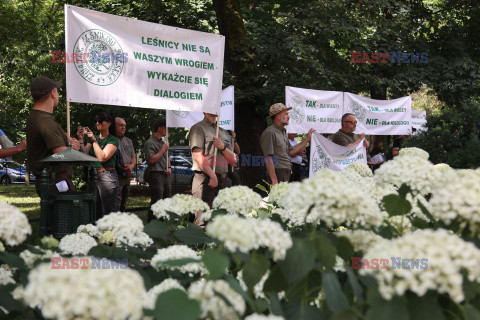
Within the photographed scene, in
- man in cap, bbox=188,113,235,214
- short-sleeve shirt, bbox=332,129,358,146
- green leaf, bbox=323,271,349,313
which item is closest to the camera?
green leaf, bbox=323,271,349,313

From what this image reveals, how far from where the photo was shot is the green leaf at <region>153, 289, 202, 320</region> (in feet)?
3.86

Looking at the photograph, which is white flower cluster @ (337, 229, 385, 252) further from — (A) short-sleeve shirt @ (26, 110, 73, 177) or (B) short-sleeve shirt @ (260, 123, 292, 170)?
(B) short-sleeve shirt @ (260, 123, 292, 170)

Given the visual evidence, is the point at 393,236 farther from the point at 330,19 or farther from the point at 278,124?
the point at 330,19

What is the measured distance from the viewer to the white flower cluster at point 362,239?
1.57 metres

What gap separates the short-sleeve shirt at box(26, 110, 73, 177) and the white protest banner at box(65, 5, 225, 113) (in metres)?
0.64

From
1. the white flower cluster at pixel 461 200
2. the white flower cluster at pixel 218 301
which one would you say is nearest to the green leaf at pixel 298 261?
the white flower cluster at pixel 218 301

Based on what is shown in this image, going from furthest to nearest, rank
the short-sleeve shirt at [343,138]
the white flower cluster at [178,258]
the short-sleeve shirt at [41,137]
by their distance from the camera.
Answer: the short-sleeve shirt at [343,138] < the short-sleeve shirt at [41,137] < the white flower cluster at [178,258]


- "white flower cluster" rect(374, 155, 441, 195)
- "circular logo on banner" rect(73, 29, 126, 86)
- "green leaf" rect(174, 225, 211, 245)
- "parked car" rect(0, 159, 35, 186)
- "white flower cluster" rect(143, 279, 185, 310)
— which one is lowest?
"parked car" rect(0, 159, 35, 186)

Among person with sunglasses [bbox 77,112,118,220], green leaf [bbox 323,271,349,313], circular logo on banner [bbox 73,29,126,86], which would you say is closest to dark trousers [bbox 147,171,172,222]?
person with sunglasses [bbox 77,112,118,220]

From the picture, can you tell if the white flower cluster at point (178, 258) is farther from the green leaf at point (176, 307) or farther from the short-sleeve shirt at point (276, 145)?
the short-sleeve shirt at point (276, 145)

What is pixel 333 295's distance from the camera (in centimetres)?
125

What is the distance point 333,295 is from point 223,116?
7543 mm

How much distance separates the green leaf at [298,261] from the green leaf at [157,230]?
2.65 ft

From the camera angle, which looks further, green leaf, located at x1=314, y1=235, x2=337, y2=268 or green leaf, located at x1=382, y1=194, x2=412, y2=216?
green leaf, located at x1=382, y1=194, x2=412, y2=216
